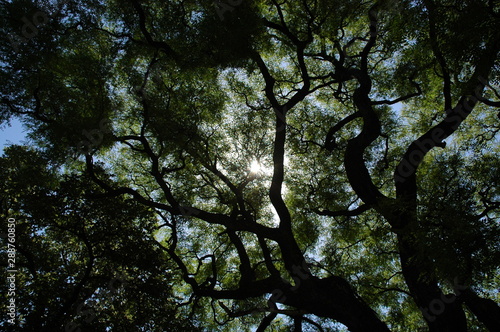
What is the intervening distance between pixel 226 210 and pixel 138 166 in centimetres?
412

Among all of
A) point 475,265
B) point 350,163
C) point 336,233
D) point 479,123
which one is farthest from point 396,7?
point 336,233

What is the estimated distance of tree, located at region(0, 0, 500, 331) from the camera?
6141 millimetres

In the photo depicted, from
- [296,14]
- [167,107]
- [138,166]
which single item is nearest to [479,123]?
[296,14]

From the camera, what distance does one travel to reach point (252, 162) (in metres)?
11.3

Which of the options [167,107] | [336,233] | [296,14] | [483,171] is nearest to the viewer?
[483,171]

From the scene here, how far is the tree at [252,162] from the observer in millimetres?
6141

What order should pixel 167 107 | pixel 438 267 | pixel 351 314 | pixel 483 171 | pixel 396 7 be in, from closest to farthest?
pixel 438 267
pixel 351 314
pixel 483 171
pixel 396 7
pixel 167 107

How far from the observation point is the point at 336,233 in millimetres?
11820

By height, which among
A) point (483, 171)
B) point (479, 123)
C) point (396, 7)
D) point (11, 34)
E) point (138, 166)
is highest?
point (11, 34)

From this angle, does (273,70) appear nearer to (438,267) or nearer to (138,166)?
(138,166)

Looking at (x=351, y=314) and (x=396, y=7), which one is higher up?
(x=396, y=7)

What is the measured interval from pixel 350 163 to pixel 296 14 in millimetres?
6092

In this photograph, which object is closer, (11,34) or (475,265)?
(475,265)

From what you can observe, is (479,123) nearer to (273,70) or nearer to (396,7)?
(396,7)
